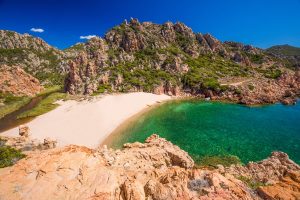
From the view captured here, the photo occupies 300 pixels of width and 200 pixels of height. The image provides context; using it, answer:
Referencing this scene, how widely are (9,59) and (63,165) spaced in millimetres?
203404

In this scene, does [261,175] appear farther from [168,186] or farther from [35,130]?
[35,130]

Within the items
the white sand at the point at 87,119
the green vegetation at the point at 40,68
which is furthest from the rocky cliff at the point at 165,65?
the green vegetation at the point at 40,68

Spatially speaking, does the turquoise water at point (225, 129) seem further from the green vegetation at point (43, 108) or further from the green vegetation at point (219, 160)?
the green vegetation at point (43, 108)

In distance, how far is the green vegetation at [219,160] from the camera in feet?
103

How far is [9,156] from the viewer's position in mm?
29672

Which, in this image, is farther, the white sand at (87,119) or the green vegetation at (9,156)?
the white sand at (87,119)

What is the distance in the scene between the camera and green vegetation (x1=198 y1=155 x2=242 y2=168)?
3153 centimetres

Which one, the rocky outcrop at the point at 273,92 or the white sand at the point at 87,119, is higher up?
the rocky outcrop at the point at 273,92

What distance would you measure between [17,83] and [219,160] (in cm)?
10431

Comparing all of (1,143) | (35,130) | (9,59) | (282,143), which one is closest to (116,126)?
(35,130)

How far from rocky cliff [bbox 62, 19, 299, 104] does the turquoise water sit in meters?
15.6

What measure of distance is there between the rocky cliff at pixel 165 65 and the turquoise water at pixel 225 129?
612 inches

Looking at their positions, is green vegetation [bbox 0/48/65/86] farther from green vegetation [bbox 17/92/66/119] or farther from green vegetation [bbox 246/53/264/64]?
green vegetation [bbox 246/53/264/64]

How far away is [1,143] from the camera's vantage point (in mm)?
36594
